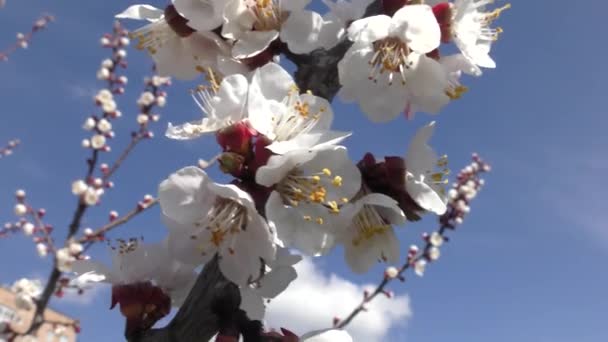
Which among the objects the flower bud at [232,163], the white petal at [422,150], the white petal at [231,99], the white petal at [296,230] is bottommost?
the white petal at [296,230]

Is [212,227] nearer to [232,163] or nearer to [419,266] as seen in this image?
[232,163]

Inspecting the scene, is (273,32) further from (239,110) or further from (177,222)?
(177,222)

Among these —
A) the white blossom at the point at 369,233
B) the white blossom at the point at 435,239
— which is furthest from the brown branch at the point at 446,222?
the white blossom at the point at 369,233

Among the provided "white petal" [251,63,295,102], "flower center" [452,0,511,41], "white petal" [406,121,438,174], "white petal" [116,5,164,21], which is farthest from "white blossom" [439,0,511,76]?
"white petal" [116,5,164,21]

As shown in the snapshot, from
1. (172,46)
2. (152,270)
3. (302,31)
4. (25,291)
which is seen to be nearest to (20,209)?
(25,291)

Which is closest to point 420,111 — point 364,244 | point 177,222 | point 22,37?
point 364,244

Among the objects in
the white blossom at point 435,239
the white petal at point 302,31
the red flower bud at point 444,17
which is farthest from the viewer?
the white blossom at point 435,239

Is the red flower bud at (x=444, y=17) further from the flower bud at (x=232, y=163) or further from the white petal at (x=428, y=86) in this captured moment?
the flower bud at (x=232, y=163)
